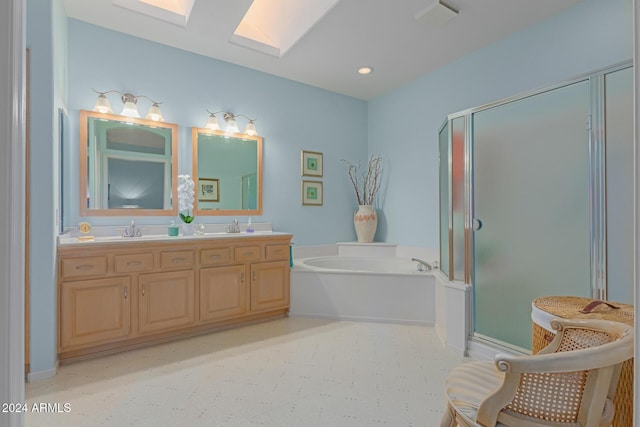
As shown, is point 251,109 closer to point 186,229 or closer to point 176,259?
point 186,229

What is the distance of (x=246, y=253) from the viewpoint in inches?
122

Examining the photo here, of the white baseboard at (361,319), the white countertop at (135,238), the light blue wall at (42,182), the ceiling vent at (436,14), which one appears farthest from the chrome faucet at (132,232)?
the ceiling vent at (436,14)

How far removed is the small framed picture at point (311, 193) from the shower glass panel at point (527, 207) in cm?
206

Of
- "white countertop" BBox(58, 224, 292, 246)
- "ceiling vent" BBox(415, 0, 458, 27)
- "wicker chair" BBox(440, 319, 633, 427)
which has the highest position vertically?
"ceiling vent" BBox(415, 0, 458, 27)

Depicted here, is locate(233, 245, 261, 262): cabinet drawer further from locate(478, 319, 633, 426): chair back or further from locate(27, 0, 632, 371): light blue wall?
locate(478, 319, 633, 426): chair back

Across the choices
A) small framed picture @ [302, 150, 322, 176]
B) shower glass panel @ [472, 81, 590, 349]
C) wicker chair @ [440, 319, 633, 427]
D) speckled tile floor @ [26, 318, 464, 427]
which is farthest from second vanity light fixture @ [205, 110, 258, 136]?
wicker chair @ [440, 319, 633, 427]

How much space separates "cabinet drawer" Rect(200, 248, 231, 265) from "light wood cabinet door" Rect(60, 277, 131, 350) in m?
0.58

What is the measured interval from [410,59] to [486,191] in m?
Answer: 1.71

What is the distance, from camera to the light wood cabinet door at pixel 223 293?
286 centimetres

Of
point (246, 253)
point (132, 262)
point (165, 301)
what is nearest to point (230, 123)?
point (246, 253)

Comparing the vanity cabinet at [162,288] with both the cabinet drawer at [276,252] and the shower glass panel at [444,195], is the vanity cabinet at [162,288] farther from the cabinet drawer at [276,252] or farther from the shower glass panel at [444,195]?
the shower glass panel at [444,195]

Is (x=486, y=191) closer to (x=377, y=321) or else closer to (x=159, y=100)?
(x=377, y=321)

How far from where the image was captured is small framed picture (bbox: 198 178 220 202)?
3391 mm

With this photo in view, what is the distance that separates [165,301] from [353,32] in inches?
109
